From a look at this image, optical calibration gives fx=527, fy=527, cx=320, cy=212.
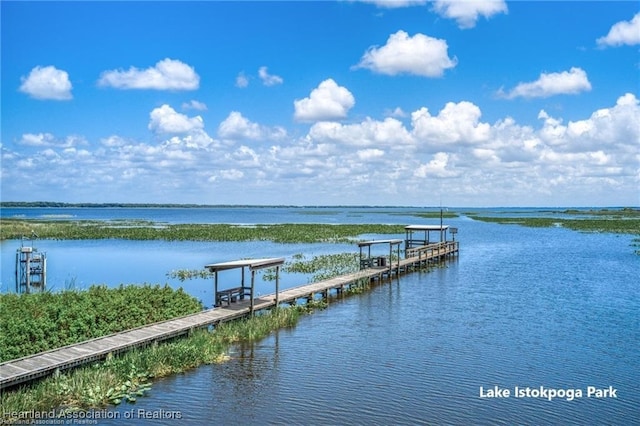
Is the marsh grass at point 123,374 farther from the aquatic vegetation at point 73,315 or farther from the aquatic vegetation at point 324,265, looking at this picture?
the aquatic vegetation at point 324,265

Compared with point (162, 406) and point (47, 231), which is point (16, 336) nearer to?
point (162, 406)

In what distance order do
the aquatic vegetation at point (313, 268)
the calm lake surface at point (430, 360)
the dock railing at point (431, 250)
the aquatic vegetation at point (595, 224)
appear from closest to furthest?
the calm lake surface at point (430, 360)
the aquatic vegetation at point (313, 268)
the dock railing at point (431, 250)
the aquatic vegetation at point (595, 224)

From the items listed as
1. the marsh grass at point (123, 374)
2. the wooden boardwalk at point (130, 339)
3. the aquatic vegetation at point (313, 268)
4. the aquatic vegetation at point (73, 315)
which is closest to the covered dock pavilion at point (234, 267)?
the wooden boardwalk at point (130, 339)

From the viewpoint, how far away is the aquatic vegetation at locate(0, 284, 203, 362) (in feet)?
56.7

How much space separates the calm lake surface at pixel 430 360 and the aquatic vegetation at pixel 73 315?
4115mm

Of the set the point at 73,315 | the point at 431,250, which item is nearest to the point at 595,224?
the point at 431,250

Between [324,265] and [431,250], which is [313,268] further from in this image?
[431,250]

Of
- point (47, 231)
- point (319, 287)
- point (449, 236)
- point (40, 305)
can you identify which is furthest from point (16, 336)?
point (449, 236)

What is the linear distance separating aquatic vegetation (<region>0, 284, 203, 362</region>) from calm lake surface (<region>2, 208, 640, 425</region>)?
4.11 meters

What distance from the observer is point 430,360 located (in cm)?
2006

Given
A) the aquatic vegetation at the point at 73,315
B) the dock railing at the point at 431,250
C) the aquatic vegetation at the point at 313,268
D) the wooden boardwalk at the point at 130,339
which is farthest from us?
the dock railing at the point at 431,250

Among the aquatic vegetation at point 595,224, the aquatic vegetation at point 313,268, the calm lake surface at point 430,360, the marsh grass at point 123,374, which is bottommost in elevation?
the calm lake surface at point 430,360

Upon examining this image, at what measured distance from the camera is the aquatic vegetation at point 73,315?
17281mm

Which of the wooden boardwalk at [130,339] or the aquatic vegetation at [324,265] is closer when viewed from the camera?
the wooden boardwalk at [130,339]
